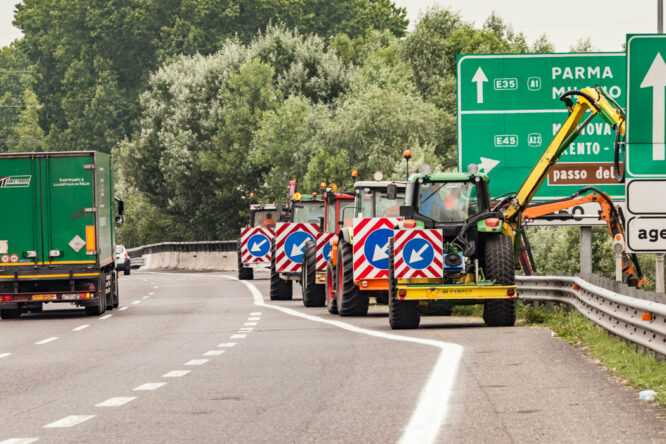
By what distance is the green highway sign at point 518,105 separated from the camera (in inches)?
1062

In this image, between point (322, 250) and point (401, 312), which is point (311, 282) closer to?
point (322, 250)

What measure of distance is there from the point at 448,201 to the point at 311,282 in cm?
671

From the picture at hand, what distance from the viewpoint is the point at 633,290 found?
14.6m

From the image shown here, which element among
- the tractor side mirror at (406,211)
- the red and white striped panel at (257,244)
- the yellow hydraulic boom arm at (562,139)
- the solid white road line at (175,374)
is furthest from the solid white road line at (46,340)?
the red and white striped panel at (257,244)

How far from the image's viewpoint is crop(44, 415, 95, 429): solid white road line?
388 inches

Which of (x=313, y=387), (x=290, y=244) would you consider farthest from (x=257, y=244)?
(x=313, y=387)

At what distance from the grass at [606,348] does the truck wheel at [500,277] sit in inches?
23.5

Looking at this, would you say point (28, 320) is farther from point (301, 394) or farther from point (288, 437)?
point (288, 437)

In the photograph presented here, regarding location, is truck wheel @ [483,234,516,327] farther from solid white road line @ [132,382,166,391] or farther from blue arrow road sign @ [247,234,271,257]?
blue arrow road sign @ [247,234,271,257]

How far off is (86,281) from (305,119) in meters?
38.4

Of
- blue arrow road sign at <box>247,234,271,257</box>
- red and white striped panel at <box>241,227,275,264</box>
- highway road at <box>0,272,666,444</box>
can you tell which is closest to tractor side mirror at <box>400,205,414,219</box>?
highway road at <box>0,272,666,444</box>

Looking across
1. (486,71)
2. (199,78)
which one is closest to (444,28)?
(199,78)

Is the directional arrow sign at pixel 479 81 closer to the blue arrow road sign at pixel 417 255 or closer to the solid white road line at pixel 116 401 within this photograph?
the blue arrow road sign at pixel 417 255

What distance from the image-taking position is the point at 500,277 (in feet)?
66.3
